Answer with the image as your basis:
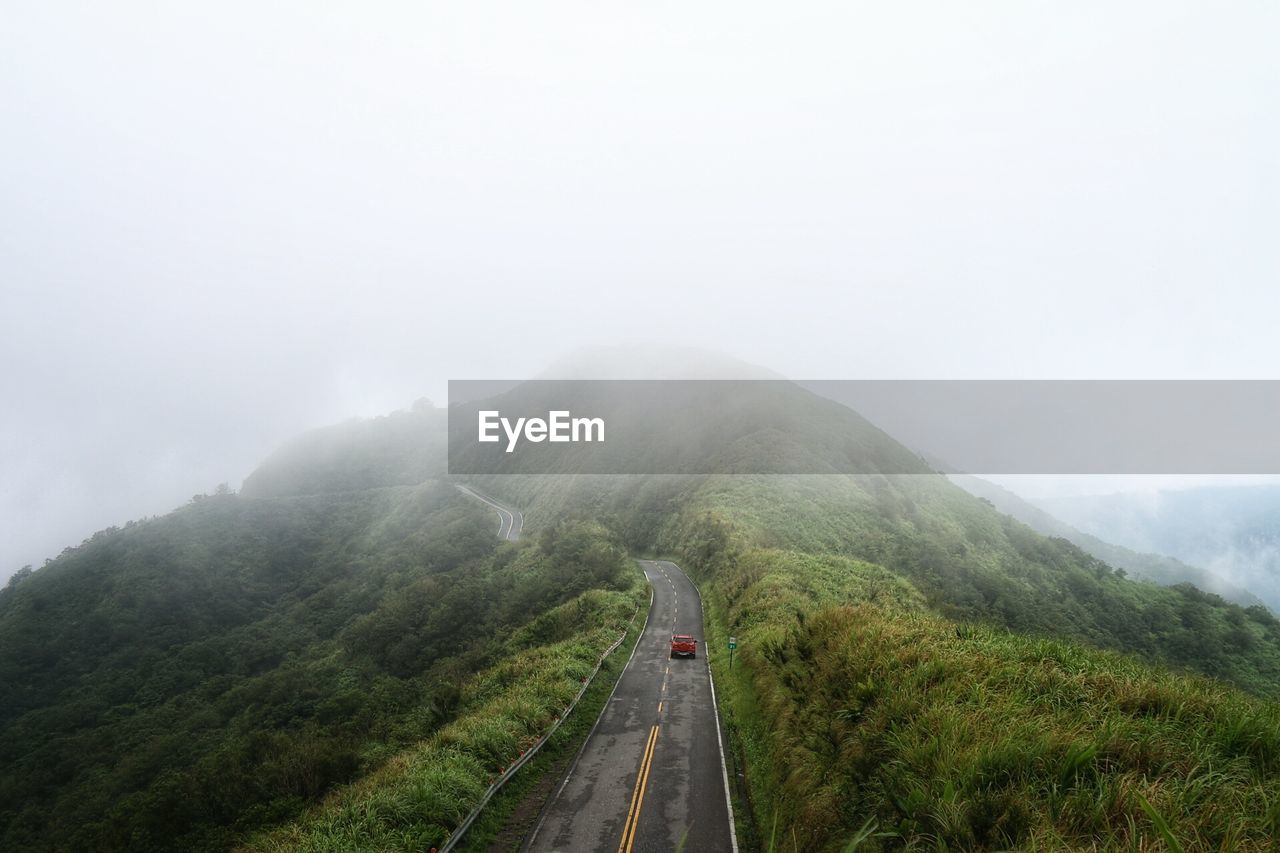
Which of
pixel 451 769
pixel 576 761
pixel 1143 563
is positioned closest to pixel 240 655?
pixel 576 761

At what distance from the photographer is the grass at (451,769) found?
10797mm

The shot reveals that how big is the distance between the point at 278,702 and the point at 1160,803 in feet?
130

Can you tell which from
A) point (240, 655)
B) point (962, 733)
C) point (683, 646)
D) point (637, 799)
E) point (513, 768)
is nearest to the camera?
point (962, 733)

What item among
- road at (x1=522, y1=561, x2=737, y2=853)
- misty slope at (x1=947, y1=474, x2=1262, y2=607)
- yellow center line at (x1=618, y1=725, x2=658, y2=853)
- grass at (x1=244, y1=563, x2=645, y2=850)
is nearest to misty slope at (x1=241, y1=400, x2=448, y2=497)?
grass at (x1=244, y1=563, x2=645, y2=850)

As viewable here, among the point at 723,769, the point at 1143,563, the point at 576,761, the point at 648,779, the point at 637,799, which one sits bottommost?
the point at 1143,563

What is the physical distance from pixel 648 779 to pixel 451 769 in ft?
17.1

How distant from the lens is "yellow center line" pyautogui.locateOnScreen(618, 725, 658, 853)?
1171 centimetres

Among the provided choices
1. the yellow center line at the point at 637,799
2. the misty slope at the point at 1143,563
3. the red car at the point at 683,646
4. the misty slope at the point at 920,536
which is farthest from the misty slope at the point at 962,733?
the misty slope at the point at 1143,563

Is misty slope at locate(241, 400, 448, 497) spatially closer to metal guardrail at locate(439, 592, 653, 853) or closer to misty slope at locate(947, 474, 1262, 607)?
metal guardrail at locate(439, 592, 653, 853)

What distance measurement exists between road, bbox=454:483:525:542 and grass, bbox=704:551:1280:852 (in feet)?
188

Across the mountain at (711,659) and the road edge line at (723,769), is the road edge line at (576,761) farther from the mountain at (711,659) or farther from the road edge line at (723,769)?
the mountain at (711,659)

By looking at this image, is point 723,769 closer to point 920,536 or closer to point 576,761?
point 576,761

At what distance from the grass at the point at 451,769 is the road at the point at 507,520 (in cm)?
4550

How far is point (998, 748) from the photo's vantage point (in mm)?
7238
